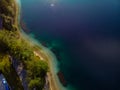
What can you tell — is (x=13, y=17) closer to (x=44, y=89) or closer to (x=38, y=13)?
(x=38, y=13)

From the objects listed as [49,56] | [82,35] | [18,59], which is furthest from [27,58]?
[82,35]

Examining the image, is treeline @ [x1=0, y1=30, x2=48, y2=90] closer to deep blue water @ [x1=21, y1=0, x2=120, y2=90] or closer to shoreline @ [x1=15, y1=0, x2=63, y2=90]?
shoreline @ [x1=15, y1=0, x2=63, y2=90]

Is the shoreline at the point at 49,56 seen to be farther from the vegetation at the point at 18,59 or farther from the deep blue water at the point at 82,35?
the vegetation at the point at 18,59

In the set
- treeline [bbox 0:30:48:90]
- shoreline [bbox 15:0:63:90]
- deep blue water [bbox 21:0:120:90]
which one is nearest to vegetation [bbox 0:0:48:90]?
treeline [bbox 0:30:48:90]

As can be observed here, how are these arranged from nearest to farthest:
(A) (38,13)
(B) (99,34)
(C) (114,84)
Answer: (C) (114,84)
(B) (99,34)
(A) (38,13)

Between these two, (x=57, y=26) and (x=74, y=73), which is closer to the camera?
(x=74, y=73)

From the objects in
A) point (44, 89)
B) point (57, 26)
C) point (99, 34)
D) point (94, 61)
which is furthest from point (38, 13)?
point (44, 89)

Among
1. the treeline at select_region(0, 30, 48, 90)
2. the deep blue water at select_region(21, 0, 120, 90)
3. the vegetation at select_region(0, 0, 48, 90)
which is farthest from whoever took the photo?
the deep blue water at select_region(21, 0, 120, 90)

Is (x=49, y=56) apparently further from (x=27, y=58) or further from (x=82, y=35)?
(x=82, y=35)

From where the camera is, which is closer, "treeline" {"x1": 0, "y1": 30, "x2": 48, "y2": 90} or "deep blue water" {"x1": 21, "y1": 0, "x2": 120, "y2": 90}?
"treeline" {"x1": 0, "y1": 30, "x2": 48, "y2": 90}
